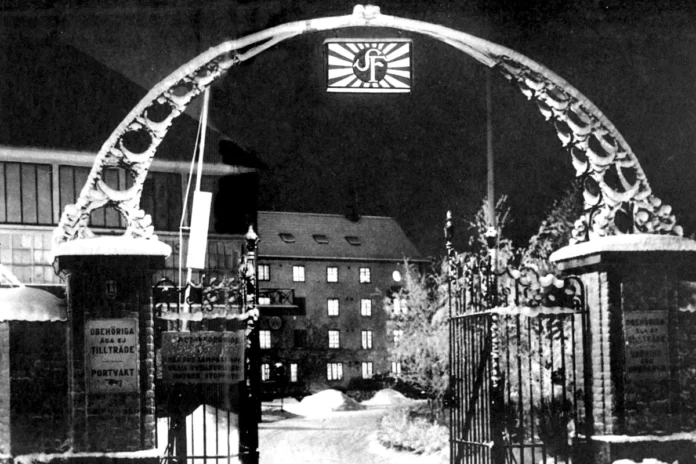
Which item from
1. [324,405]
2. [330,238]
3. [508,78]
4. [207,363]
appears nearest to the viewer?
[207,363]

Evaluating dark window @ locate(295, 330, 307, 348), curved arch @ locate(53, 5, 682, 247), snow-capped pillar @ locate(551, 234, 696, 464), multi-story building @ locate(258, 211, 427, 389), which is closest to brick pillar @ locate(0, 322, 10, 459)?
curved arch @ locate(53, 5, 682, 247)

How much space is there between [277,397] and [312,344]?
15.3 ft

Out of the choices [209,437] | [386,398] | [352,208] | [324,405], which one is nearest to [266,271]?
[352,208]

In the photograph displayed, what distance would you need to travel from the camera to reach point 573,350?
7.84m

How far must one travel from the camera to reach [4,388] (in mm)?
7020

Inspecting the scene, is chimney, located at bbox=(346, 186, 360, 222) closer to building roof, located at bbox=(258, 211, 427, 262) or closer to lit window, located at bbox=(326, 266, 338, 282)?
building roof, located at bbox=(258, 211, 427, 262)

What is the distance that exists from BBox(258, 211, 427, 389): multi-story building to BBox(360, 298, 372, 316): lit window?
0.04 metres

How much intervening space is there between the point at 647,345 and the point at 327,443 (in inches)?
357

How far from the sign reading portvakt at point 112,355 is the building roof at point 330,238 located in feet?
81.8

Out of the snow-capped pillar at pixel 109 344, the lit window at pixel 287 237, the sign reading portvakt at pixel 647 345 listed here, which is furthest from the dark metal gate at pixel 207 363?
the lit window at pixel 287 237

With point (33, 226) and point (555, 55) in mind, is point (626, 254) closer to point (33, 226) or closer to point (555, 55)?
point (555, 55)

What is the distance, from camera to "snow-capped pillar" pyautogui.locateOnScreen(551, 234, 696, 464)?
7.53 metres

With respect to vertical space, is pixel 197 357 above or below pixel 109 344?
below

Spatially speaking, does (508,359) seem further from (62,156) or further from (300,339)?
(300,339)
